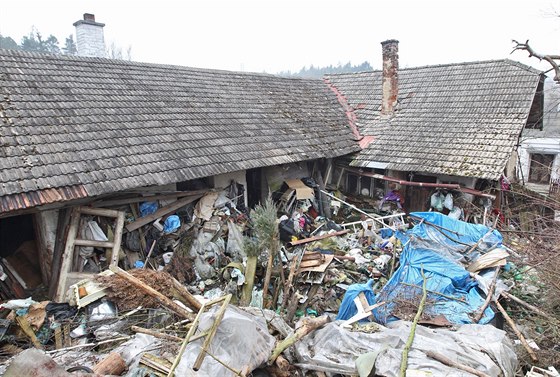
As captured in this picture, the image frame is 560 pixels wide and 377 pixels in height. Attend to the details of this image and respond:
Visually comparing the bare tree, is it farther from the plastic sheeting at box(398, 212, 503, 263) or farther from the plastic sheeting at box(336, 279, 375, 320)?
the plastic sheeting at box(336, 279, 375, 320)

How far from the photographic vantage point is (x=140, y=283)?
5746mm

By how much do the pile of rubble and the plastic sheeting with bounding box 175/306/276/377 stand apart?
14 mm

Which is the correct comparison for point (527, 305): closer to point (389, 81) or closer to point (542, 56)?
point (542, 56)

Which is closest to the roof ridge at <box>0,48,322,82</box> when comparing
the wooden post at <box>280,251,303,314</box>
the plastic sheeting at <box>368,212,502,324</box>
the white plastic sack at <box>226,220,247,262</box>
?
the white plastic sack at <box>226,220,247,262</box>

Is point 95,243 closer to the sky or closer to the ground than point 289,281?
closer to the sky

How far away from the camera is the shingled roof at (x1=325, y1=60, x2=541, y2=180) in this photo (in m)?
11.2

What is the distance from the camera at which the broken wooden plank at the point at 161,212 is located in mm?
8156

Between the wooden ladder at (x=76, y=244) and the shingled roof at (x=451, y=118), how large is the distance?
8.21 m

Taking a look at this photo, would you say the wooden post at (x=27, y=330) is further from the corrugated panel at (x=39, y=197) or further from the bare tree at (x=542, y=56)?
the bare tree at (x=542, y=56)

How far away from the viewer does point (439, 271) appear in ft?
25.7

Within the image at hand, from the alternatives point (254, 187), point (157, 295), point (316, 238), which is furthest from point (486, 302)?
point (254, 187)

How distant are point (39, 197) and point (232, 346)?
14.9 feet

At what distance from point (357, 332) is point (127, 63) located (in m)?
10.4

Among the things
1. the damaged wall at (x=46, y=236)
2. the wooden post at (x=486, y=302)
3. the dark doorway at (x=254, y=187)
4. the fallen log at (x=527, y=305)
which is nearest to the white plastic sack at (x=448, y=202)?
the wooden post at (x=486, y=302)
